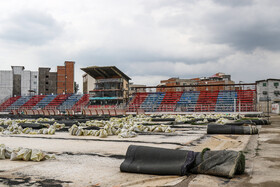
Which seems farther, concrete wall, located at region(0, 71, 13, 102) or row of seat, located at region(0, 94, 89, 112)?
concrete wall, located at region(0, 71, 13, 102)

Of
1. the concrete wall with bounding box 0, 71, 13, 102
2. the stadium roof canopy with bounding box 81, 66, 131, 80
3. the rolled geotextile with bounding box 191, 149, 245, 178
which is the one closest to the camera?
the rolled geotextile with bounding box 191, 149, 245, 178

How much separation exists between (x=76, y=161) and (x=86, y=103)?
48040 mm

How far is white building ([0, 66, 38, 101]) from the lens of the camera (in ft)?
222

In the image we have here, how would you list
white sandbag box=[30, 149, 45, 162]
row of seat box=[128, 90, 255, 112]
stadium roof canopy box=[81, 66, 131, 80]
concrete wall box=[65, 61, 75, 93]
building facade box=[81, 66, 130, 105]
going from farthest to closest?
concrete wall box=[65, 61, 75, 93], building facade box=[81, 66, 130, 105], stadium roof canopy box=[81, 66, 131, 80], row of seat box=[128, 90, 255, 112], white sandbag box=[30, 149, 45, 162]

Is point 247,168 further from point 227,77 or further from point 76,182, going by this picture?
point 227,77

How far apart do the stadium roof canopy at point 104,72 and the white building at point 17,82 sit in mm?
23961

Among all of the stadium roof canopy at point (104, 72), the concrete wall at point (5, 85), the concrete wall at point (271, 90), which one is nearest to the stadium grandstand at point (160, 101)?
the concrete wall at point (271, 90)

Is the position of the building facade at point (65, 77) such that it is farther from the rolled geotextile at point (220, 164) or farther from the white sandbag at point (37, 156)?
the rolled geotextile at point (220, 164)

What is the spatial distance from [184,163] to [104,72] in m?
50.6

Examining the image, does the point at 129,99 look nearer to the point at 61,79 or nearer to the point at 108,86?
the point at 108,86

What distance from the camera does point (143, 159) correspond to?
4.12 metres

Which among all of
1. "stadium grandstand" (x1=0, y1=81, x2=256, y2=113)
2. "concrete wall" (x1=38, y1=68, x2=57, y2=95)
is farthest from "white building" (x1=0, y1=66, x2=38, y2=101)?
"stadium grandstand" (x1=0, y1=81, x2=256, y2=113)

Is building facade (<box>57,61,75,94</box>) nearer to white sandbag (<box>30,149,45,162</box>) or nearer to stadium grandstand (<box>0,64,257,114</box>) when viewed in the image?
stadium grandstand (<box>0,64,257,114</box>)

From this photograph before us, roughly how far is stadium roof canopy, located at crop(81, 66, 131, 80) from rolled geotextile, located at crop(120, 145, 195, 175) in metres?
47.5
